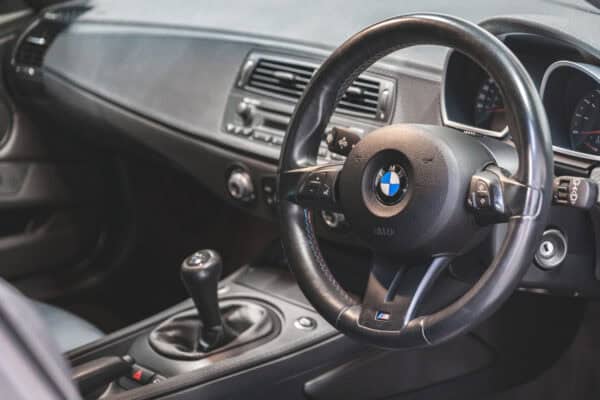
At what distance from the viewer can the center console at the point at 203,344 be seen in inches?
51.6

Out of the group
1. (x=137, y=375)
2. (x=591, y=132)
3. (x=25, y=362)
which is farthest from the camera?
(x=137, y=375)

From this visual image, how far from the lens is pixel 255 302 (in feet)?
5.13

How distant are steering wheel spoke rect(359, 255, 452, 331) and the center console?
0.37 metres

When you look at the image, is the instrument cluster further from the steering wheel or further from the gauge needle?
the steering wheel

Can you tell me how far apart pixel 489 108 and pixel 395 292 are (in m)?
0.38

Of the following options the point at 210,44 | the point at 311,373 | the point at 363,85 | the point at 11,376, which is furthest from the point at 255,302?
the point at 11,376

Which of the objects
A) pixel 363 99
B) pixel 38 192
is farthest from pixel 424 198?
pixel 38 192

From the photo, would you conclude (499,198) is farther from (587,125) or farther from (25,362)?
(25,362)

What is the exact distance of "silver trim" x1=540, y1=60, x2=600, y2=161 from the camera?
109 cm

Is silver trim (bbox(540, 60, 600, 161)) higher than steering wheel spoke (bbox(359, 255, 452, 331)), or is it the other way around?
silver trim (bbox(540, 60, 600, 161))

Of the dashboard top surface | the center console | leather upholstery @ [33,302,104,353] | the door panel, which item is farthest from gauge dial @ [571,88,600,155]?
the door panel

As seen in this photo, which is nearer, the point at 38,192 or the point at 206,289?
the point at 206,289

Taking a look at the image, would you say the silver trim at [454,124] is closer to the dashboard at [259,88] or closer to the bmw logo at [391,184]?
the dashboard at [259,88]

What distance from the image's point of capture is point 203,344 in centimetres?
143
